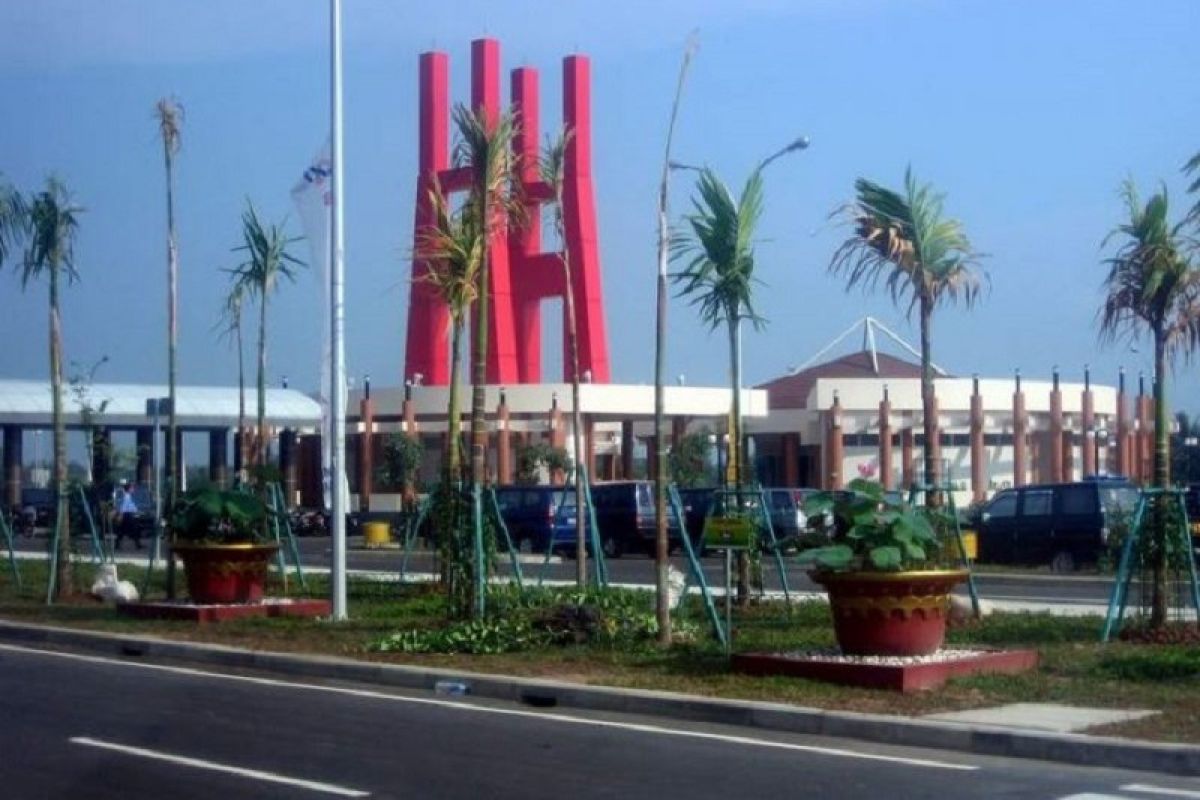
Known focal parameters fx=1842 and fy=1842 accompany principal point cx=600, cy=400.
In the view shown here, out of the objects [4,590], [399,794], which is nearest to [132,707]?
[399,794]

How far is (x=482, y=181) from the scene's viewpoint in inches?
858

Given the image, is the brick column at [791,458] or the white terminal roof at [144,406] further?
the brick column at [791,458]

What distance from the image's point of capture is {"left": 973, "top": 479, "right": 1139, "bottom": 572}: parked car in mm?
35594

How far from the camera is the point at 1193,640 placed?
18.3m

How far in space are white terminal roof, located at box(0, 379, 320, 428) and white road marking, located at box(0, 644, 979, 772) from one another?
Answer: 39551mm

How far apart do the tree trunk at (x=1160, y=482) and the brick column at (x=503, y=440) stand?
42.3 m

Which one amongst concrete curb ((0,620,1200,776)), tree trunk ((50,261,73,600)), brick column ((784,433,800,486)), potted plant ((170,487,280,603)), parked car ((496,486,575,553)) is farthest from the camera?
brick column ((784,433,800,486))

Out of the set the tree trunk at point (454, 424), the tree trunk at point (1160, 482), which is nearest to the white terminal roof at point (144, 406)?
the tree trunk at point (454, 424)

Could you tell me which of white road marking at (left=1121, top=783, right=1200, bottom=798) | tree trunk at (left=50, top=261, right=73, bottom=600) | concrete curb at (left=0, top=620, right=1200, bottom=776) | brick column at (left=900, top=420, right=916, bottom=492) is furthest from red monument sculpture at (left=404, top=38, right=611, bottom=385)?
white road marking at (left=1121, top=783, right=1200, bottom=798)

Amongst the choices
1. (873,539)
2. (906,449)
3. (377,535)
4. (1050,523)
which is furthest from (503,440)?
(873,539)

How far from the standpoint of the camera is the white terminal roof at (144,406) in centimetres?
6156

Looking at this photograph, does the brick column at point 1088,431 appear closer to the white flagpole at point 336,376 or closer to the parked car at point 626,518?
the parked car at point 626,518

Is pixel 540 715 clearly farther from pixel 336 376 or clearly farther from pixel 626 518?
pixel 626 518

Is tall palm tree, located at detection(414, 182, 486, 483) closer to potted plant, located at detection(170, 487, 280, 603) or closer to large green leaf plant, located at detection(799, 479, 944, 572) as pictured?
potted plant, located at detection(170, 487, 280, 603)
